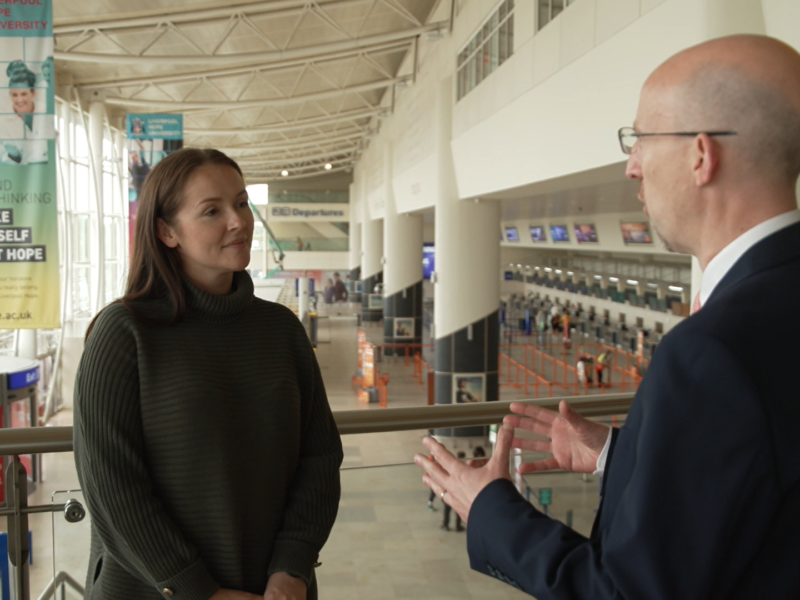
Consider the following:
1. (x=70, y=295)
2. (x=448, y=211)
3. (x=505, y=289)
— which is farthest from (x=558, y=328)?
(x=70, y=295)

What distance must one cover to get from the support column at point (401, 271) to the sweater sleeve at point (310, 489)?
88.8ft

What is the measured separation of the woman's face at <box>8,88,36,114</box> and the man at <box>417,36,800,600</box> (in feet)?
23.1

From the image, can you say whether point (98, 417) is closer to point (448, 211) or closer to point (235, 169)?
point (235, 169)

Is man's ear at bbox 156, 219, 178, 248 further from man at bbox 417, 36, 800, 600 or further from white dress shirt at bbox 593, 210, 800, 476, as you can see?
white dress shirt at bbox 593, 210, 800, 476

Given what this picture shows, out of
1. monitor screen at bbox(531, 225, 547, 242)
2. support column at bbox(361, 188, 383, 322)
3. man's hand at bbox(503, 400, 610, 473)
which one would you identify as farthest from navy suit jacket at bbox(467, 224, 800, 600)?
support column at bbox(361, 188, 383, 322)

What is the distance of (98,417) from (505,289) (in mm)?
46723

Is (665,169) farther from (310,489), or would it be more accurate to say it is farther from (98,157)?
(98,157)

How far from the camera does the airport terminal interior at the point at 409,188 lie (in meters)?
2.95

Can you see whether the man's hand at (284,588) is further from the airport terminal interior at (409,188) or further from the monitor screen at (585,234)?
the monitor screen at (585,234)

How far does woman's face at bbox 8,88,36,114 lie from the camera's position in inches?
279

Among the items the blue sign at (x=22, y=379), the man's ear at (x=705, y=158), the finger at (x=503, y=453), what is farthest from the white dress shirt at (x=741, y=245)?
the blue sign at (x=22, y=379)

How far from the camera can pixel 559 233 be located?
96.1 ft

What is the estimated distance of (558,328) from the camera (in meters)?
34.1

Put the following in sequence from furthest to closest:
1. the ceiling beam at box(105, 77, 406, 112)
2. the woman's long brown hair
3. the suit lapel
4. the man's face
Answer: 1. the ceiling beam at box(105, 77, 406, 112)
2. the woman's long brown hair
3. the man's face
4. the suit lapel
